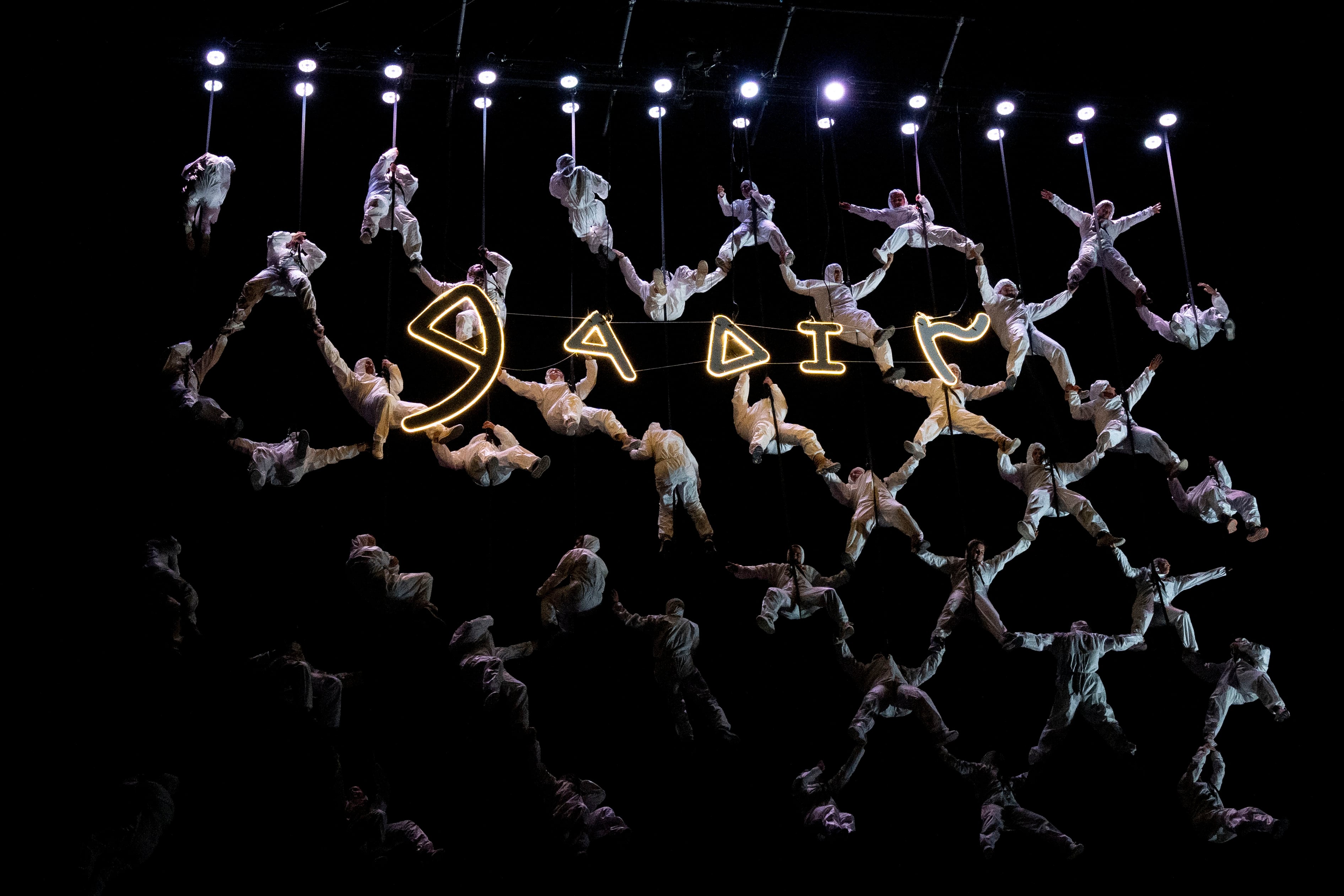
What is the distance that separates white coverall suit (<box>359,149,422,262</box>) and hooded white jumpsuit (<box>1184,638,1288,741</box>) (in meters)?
6.91

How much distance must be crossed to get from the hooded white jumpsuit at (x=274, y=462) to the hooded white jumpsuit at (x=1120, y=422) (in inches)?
237

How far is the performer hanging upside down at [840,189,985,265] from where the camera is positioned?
918cm

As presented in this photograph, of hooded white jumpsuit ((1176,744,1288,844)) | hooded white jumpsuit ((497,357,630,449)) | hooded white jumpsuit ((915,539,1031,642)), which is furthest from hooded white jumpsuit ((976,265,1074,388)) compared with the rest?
hooded white jumpsuit ((497,357,630,449))

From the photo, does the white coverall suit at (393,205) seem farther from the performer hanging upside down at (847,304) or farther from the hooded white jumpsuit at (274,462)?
the performer hanging upside down at (847,304)

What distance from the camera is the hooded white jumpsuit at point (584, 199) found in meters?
8.59

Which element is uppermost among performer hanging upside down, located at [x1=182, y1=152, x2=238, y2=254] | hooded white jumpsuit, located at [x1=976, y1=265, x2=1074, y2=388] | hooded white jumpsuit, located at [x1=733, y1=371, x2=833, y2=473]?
performer hanging upside down, located at [x1=182, y1=152, x2=238, y2=254]

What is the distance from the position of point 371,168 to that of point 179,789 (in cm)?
499

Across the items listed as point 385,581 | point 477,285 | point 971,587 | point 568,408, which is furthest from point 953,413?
point 385,581

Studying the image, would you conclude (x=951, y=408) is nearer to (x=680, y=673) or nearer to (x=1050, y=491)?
(x=1050, y=491)

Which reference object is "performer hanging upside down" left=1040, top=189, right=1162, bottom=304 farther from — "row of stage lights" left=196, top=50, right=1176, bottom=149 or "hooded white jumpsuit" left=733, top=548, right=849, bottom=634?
"hooded white jumpsuit" left=733, top=548, right=849, bottom=634

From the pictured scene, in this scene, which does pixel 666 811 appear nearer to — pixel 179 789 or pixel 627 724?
pixel 627 724

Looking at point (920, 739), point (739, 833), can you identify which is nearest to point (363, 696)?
point (739, 833)

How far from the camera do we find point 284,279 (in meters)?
8.13

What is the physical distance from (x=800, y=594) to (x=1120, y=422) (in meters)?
3.11
